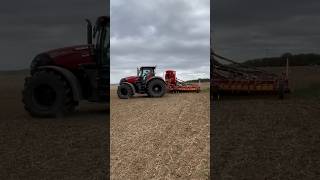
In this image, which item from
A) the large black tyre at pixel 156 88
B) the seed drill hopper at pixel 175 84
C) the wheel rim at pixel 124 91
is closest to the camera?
the wheel rim at pixel 124 91

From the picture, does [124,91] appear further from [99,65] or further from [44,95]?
[44,95]

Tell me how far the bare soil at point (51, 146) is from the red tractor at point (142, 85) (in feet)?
23.0

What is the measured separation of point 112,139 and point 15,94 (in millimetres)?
1886

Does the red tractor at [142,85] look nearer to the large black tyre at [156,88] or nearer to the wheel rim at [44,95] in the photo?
the large black tyre at [156,88]

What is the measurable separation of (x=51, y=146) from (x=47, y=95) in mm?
2370

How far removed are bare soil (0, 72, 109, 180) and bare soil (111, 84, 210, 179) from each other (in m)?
0.38

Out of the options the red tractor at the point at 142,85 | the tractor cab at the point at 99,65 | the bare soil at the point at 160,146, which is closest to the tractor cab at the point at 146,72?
the red tractor at the point at 142,85

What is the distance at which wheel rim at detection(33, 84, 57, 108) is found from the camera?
800cm

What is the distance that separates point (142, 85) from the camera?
14.7 metres

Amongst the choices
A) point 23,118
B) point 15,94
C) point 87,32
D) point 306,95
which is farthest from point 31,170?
point 306,95

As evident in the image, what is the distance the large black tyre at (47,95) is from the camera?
7.79 metres

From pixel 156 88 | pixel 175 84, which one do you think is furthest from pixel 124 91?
pixel 175 84

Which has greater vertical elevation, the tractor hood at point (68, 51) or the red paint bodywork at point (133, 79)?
the tractor hood at point (68, 51)

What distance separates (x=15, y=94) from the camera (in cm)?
756
